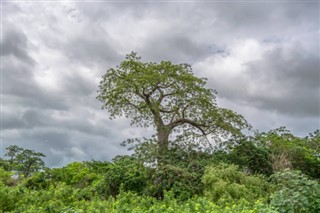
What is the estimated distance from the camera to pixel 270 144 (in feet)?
49.9

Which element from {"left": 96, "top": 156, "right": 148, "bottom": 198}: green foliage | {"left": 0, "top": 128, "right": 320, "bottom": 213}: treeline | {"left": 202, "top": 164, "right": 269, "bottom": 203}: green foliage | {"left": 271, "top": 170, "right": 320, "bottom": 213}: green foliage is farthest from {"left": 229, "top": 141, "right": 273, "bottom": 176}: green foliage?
{"left": 271, "top": 170, "right": 320, "bottom": 213}: green foliage

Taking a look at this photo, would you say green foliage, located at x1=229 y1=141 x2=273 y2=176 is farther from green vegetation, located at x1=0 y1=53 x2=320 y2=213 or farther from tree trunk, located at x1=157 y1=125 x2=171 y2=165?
tree trunk, located at x1=157 y1=125 x2=171 y2=165

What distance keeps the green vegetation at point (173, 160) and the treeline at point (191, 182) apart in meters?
0.03

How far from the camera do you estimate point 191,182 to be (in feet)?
37.0

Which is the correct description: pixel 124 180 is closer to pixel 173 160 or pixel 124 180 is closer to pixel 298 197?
pixel 173 160

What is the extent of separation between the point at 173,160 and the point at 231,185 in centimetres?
305

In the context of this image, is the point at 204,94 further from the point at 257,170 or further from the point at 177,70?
the point at 257,170

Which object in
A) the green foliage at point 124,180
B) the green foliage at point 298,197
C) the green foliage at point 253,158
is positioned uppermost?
the green foliage at point 253,158

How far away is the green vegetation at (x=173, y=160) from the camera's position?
10352 mm

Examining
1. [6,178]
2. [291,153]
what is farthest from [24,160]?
[291,153]

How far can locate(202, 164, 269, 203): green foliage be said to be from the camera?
9.65m

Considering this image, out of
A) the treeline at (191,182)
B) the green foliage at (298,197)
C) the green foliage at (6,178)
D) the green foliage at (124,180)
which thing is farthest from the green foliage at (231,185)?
the green foliage at (6,178)

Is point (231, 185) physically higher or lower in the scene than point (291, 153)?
lower

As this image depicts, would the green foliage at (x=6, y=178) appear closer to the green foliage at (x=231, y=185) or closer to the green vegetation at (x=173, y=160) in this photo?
the green vegetation at (x=173, y=160)
